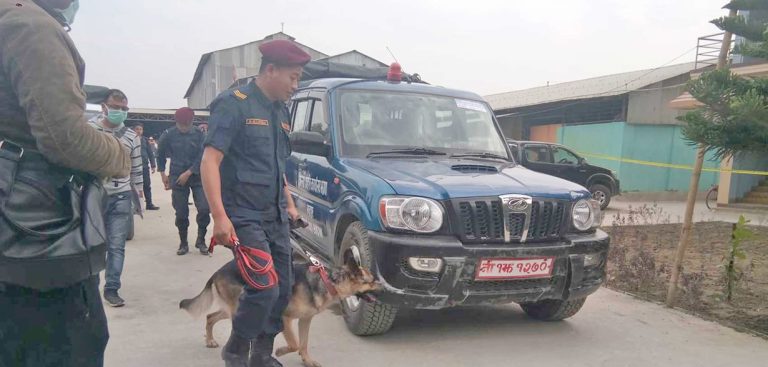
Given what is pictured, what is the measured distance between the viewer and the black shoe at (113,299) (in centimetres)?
458

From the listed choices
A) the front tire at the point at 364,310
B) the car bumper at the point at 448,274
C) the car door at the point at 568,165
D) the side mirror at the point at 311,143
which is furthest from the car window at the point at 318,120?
the car door at the point at 568,165

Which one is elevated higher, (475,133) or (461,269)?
(475,133)

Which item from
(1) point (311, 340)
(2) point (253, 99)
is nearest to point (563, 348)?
(1) point (311, 340)

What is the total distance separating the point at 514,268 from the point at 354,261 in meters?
1.08

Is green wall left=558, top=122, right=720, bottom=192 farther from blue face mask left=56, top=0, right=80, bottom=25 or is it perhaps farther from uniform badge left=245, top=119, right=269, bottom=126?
blue face mask left=56, top=0, right=80, bottom=25

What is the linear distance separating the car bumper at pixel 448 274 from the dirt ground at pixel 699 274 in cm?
220

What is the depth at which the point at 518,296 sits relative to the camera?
12.1 feet

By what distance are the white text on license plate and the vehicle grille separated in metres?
0.15

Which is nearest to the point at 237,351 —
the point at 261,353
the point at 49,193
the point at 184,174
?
the point at 261,353

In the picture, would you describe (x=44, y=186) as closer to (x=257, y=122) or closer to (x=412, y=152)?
(x=257, y=122)

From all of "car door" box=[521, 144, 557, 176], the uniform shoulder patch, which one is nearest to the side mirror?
the uniform shoulder patch

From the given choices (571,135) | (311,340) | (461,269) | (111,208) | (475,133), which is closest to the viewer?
(461,269)

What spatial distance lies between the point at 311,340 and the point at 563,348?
6.08 feet

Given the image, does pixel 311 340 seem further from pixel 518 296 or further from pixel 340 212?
pixel 518 296
